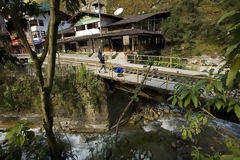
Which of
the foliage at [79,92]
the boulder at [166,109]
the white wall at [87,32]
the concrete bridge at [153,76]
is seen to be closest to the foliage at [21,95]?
the foliage at [79,92]

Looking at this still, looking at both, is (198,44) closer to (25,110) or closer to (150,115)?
(150,115)

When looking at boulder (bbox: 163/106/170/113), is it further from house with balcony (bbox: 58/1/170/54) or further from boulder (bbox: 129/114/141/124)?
house with balcony (bbox: 58/1/170/54)

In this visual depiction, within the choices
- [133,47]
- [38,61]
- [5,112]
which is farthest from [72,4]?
[133,47]

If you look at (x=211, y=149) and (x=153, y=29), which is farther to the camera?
(x=153, y=29)

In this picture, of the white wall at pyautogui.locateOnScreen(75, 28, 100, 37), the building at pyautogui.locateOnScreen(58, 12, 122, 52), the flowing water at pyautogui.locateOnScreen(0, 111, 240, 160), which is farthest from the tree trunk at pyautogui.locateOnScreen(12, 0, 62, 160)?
the white wall at pyautogui.locateOnScreen(75, 28, 100, 37)

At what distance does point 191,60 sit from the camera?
1717cm

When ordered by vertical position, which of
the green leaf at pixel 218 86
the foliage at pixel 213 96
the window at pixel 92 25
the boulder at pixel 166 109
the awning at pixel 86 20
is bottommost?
the boulder at pixel 166 109

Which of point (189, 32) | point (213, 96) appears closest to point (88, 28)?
point (189, 32)

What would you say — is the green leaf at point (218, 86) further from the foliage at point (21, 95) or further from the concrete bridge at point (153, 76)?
the foliage at point (21, 95)

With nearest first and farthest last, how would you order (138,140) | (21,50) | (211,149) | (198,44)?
1. (211,149)
2. (138,140)
3. (198,44)
4. (21,50)

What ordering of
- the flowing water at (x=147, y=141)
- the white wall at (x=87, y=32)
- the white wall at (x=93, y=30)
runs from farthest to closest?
the white wall at (x=87, y=32) → the white wall at (x=93, y=30) → the flowing water at (x=147, y=141)

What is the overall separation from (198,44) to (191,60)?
3.86 meters

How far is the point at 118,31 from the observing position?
21625mm

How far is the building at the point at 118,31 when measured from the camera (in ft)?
65.4
